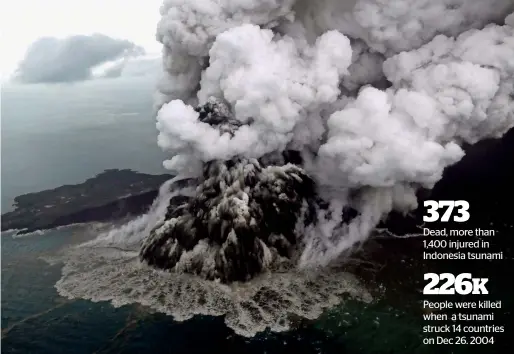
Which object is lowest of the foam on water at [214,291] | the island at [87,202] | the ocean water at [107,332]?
the ocean water at [107,332]

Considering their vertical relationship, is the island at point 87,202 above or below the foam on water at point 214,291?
above

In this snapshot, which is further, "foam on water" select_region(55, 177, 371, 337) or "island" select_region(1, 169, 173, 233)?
"island" select_region(1, 169, 173, 233)

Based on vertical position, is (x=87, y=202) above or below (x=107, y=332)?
above

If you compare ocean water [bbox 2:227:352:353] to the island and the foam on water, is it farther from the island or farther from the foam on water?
the island

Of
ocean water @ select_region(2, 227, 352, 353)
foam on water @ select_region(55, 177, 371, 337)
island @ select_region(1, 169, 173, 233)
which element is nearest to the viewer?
ocean water @ select_region(2, 227, 352, 353)

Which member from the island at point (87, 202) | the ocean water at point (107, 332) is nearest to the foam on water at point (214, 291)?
the ocean water at point (107, 332)

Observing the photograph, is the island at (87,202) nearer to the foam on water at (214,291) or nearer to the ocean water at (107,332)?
the foam on water at (214,291)

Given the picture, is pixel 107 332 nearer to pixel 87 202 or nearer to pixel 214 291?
pixel 214 291

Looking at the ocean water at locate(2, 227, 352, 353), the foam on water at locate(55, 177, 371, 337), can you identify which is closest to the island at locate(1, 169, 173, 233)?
the foam on water at locate(55, 177, 371, 337)

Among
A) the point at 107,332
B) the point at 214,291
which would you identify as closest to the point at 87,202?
the point at 214,291
